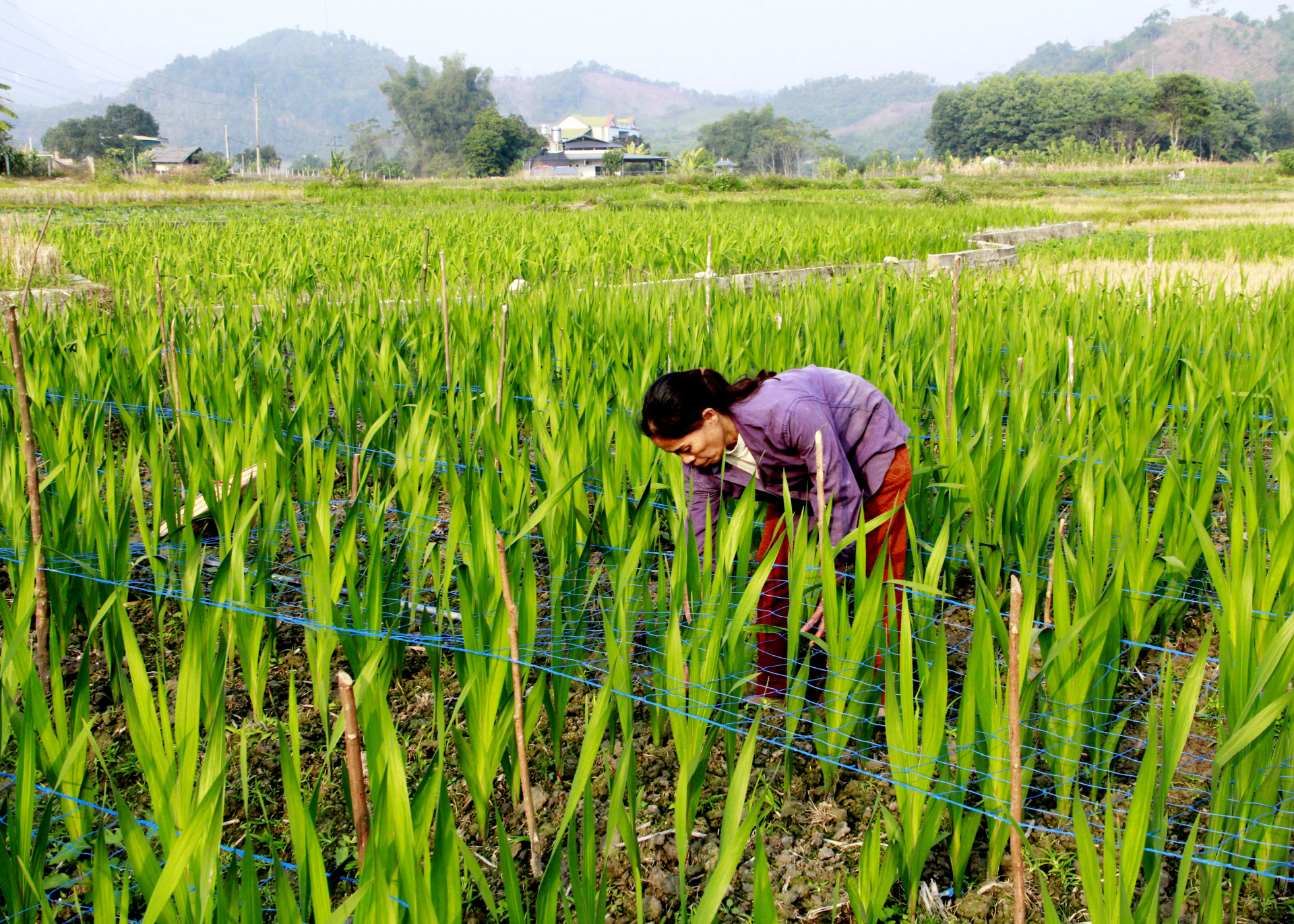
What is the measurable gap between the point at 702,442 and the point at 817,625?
1.82ft

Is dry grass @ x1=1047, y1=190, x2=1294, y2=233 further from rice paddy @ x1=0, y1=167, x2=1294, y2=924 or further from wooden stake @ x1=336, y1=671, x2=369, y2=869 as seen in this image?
wooden stake @ x1=336, y1=671, x2=369, y2=869

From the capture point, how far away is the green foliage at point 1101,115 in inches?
1976

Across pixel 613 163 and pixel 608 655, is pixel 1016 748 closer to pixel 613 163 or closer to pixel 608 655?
pixel 608 655

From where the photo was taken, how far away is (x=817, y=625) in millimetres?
2035

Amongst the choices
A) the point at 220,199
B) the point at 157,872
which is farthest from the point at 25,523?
the point at 220,199

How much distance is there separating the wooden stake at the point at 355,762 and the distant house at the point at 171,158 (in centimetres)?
5823

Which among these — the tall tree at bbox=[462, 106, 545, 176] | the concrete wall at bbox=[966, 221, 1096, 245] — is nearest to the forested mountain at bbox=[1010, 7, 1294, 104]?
the tall tree at bbox=[462, 106, 545, 176]

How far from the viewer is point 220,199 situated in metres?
23.8

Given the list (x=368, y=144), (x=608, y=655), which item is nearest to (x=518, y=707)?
(x=608, y=655)

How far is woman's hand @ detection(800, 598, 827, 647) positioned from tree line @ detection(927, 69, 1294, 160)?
5352 centimetres

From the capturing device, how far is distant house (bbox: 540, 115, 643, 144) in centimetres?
8675

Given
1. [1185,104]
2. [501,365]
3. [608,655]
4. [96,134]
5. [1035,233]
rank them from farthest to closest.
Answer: [96,134], [1185,104], [1035,233], [501,365], [608,655]

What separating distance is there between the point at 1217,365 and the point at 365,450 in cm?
307

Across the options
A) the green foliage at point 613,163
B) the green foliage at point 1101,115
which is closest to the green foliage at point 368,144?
the green foliage at point 613,163
